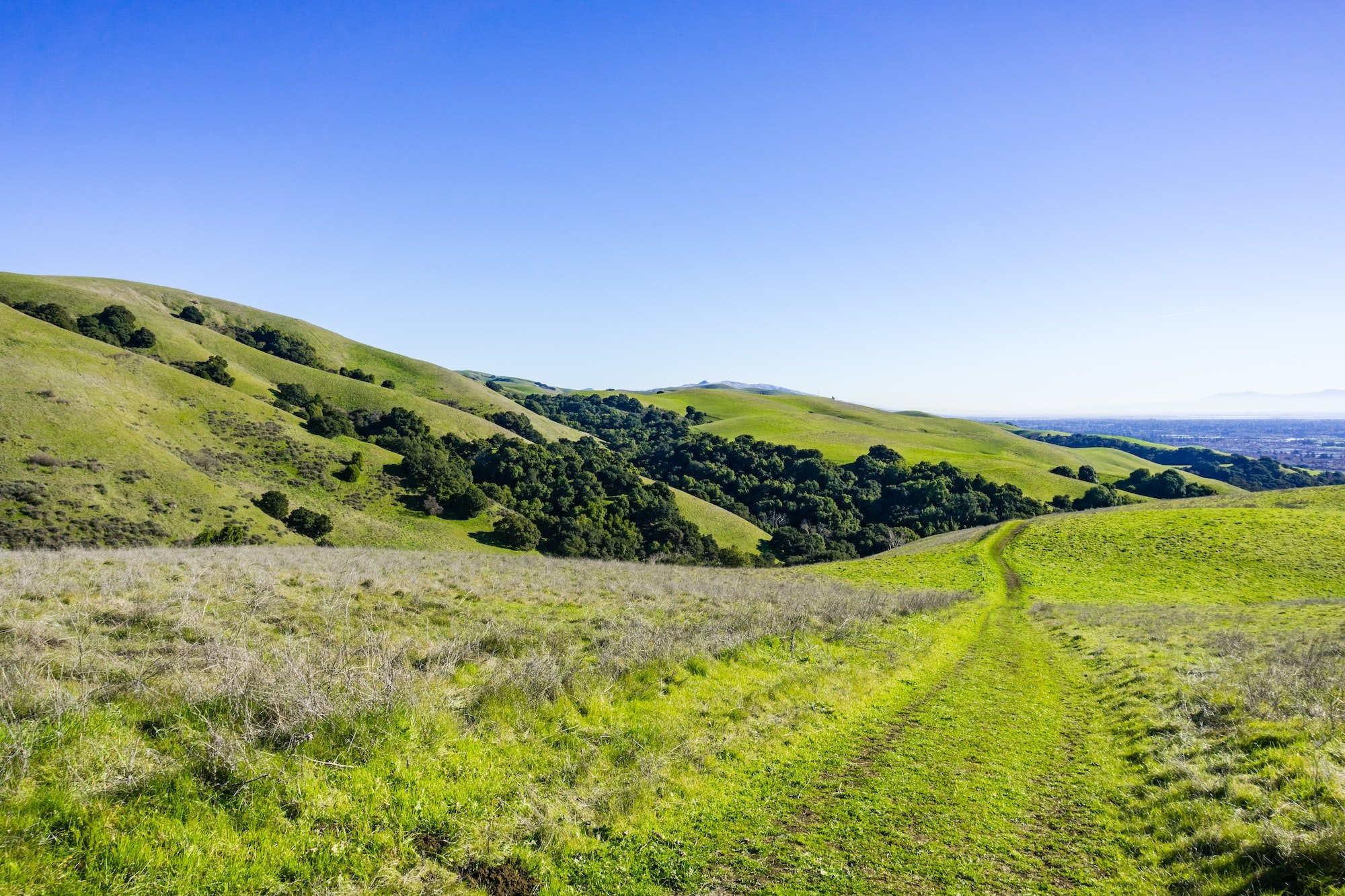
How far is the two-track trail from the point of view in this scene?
21.4ft

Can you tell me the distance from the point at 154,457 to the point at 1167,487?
147105mm

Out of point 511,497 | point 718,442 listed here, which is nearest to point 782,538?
point 511,497

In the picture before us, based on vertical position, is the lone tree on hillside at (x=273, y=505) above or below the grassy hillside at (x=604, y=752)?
below

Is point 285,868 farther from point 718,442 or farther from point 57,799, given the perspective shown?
point 718,442

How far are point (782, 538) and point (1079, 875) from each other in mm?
72557

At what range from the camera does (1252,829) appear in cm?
654

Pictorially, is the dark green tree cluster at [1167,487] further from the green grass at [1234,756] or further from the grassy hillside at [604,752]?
the grassy hillside at [604,752]

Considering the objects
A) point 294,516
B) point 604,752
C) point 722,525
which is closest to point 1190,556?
point 604,752

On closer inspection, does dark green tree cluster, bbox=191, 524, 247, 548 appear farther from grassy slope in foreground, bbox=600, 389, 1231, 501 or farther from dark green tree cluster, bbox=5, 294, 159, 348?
grassy slope in foreground, bbox=600, 389, 1231, 501

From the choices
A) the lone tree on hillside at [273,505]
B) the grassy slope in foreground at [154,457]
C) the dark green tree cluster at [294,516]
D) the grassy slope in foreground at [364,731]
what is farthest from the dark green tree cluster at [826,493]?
the grassy slope in foreground at [364,731]

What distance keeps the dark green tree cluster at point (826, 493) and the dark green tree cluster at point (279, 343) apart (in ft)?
218

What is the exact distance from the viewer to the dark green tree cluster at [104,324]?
75.1 m

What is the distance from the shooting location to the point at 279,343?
115 metres

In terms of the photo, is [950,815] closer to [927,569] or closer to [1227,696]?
[1227,696]
